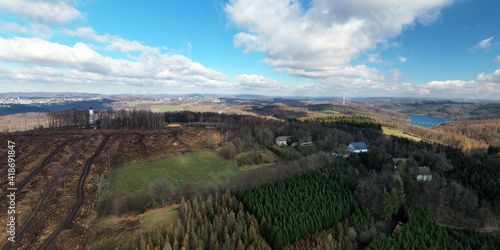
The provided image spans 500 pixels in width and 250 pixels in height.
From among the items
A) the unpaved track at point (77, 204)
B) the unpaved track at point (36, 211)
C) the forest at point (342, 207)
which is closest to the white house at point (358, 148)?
the forest at point (342, 207)

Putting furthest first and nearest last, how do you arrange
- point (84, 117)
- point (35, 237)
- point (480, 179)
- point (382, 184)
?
point (84, 117)
point (480, 179)
point (382, 184)
point (35, 237)

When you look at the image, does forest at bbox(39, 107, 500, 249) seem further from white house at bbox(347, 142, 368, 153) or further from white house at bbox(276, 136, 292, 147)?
white house at bbox(276, 136, 292, 147)

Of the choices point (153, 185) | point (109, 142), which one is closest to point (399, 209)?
point (153, 185)

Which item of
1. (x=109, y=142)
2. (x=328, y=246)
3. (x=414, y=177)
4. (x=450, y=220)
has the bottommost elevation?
(x=450, y=220)

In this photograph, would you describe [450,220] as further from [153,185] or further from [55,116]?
[55,116]

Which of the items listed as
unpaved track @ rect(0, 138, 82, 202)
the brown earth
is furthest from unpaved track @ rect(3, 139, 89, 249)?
unpaved track @ rect(0, 138, 82, 202)
